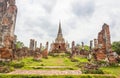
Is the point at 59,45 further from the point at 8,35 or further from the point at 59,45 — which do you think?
the point at 8,35

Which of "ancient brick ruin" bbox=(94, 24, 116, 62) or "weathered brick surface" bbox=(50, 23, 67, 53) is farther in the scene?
"weathered brick surface" bbox=(50, 23, 67, 53)

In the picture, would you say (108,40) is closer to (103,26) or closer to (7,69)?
(103,26)

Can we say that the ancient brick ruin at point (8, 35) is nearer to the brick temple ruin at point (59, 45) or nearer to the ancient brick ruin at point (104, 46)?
the ancient brick ruin at point (104, 46)

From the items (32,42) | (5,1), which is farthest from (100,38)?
(5,1)

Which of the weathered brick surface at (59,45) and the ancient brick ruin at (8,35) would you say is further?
the weathered brick surface at (59,45)

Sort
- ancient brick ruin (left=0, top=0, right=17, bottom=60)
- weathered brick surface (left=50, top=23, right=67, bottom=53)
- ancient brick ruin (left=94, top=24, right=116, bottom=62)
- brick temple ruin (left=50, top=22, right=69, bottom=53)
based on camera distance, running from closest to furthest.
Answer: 1. ancient brick ruin (left=0, top=0, right=17, bottom=60)
2. ancient brick ruin (left=94, top=24, right=116, bottom=62)
3. brick temple ruin (left=50, top=22, right=69, bottom=53)
4. weathered brick surface (left=50, top=23, right=67, bottom=53)

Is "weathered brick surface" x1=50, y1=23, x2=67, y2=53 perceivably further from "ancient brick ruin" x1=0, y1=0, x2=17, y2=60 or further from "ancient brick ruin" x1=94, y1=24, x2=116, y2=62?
"ancient brick ruin" x1=94, y1=24, x2=116, y2=62

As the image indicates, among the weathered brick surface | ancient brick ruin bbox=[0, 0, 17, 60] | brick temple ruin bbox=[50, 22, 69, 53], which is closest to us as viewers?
ancient brick ruin bbox=[0, 0, 17, 60]

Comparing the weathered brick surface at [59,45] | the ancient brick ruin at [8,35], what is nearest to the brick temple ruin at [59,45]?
the weathered brick surface at [59,45]

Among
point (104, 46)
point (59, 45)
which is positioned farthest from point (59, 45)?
point (104, 46)

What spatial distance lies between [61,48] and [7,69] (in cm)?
3656

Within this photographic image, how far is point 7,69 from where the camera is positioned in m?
15.0

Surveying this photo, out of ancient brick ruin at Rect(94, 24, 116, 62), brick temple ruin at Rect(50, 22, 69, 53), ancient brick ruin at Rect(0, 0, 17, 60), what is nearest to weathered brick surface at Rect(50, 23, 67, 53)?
brick temple ruin at Rect(50, 22, 69, 53)

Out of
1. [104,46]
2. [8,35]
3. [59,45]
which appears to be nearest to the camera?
[104,46]
